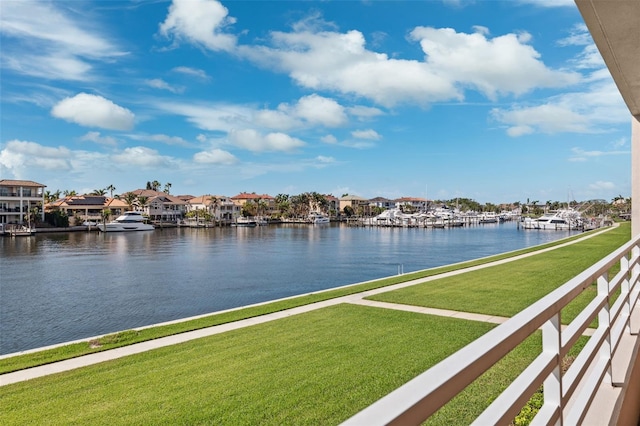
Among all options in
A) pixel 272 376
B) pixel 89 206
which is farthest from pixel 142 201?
pixel 272 376

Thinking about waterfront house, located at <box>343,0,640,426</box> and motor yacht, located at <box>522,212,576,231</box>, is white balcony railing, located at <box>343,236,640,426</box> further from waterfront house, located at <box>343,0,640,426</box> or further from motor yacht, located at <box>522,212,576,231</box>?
motor yacht, located at <box>522,212,576,231</box>

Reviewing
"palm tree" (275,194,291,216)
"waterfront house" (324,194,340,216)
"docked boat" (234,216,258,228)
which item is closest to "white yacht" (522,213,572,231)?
"docked boat" (234,216,258,228)

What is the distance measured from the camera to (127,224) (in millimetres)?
84688

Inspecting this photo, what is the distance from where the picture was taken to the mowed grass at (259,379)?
560cm

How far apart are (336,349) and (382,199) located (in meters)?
167

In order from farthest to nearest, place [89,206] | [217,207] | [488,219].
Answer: [488,219]
[217,207]
[89,206]

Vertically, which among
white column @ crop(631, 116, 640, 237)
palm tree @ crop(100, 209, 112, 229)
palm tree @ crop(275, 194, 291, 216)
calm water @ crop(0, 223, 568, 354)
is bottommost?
calm water @ crop(0, 223, 568, 354)

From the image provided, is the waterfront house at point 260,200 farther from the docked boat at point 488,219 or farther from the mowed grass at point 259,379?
the mowed grass at point 259,379

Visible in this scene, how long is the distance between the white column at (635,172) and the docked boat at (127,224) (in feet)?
287

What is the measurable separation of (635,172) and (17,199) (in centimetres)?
8768

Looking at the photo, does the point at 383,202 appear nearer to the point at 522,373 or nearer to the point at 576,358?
the point at 576,358

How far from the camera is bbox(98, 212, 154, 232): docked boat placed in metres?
Answer: 82.6

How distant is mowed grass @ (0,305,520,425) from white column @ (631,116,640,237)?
2.54m

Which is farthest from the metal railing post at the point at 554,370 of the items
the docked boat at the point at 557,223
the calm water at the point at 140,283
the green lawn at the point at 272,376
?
the docked boat at the point at 557,223
